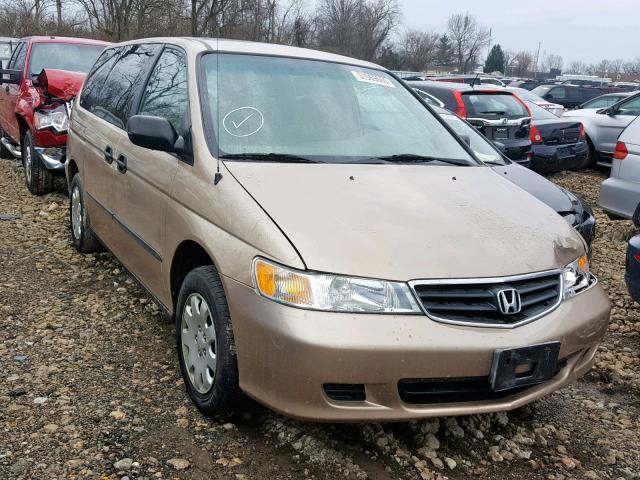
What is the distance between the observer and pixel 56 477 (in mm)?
2473

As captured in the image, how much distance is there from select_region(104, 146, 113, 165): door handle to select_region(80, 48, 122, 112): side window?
2.22 feet

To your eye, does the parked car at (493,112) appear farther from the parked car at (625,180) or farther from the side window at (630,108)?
the side window at (630,108)

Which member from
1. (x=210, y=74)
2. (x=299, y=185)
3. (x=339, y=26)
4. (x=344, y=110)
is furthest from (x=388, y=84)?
(x=339, y=26)

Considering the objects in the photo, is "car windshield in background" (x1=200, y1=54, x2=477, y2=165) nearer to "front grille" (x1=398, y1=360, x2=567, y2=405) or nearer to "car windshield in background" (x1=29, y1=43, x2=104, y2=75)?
"front grille" (x1=398, y1=360, x2=567, y2=405)

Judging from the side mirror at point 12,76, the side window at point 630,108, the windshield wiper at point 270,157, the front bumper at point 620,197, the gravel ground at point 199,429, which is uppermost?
the windshield wiper at point 270,157

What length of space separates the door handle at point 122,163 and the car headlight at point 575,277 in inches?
100

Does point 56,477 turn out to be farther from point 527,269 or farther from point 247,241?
point 527,269

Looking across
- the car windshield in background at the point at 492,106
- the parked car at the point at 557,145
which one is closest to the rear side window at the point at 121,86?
the car windshield in background at the point at 492,106

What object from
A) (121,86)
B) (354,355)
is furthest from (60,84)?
(354,355)

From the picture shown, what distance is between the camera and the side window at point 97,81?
4812mm

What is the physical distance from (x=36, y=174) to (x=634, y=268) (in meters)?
6.15

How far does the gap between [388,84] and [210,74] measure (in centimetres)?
125

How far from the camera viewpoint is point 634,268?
3.75 meters

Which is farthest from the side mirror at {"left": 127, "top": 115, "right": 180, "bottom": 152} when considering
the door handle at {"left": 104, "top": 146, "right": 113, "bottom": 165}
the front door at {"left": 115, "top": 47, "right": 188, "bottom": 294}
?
the door handle at {"left": 104, "top": 146, "right": 113, "bottom": 165}
